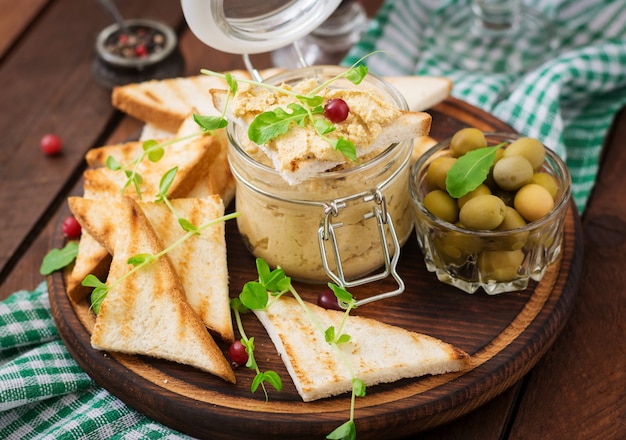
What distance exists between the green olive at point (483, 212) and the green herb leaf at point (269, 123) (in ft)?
1.73

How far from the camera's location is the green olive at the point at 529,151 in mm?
2314

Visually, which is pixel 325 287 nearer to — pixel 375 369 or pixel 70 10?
pixel 375 369

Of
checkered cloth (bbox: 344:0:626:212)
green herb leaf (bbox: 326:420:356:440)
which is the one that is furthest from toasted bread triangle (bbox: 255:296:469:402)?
checkered cloth (bbox: 344:0:626:212)

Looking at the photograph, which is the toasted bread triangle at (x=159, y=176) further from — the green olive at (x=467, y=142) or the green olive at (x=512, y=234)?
the green olive at (x=512, y=234)

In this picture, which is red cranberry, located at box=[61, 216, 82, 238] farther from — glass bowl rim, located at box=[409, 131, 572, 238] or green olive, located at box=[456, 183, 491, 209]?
green olive, located at box=[456, 183, 491, 209]

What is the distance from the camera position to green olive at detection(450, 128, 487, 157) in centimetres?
239

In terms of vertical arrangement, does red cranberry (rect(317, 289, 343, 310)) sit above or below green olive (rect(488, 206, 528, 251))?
below

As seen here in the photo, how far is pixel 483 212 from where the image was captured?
7.10 ft

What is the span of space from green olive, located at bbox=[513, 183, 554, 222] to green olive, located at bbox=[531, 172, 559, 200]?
0.06m

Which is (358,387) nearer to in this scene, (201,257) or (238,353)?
(238,353)

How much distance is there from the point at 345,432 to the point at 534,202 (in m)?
0.83

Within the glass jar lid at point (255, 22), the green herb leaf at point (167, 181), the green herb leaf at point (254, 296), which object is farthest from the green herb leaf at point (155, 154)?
the green herb leaf at point (254, 296)

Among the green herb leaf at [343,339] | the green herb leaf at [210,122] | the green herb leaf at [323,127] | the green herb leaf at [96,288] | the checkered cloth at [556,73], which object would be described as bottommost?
the checkered cloth at [556,73]

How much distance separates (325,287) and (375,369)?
42cm
